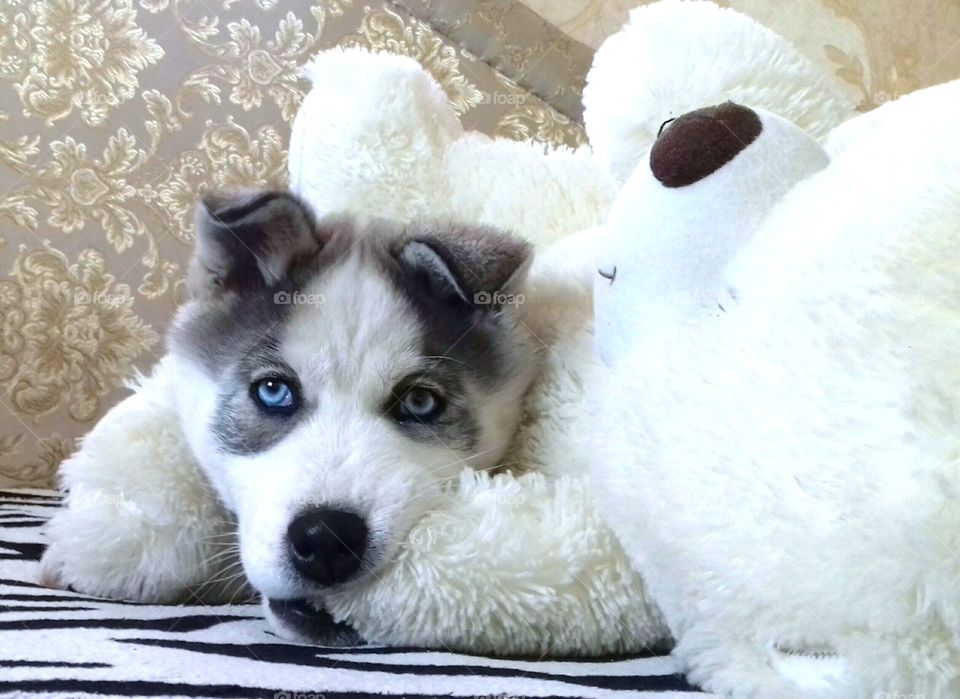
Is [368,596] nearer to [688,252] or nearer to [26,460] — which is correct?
[688,252]

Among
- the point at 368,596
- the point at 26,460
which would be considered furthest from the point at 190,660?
the point at 26,460

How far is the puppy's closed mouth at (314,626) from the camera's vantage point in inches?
40.5

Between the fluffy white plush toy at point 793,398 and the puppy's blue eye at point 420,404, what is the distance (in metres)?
0.28

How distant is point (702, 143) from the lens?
0.92 meters

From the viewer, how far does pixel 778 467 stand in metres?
0.77

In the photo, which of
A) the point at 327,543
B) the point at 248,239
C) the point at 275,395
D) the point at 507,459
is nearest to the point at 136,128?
the point at 248,239

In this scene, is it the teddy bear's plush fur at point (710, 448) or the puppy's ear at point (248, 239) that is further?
the puppy's ear at point (248, 239)

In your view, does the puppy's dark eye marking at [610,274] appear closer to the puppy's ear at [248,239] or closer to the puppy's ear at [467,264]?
the puppy's ear at [467,264]

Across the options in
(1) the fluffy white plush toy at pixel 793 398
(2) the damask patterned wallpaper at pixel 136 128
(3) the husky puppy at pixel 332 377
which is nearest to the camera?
(1) the fluffy white plush toy at pixel 793 398

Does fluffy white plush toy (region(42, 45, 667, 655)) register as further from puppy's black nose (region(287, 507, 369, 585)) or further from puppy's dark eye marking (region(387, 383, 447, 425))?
puppy's dark eye marking (region(387, 383, 447, 425))

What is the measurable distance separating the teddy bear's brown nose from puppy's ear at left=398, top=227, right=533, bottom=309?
1.16ft

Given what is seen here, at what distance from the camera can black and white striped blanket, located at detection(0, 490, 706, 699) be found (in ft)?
2.54

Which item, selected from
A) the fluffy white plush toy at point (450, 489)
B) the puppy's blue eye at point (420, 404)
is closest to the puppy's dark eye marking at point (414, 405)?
the puppy's blue eye at point (420, 404)

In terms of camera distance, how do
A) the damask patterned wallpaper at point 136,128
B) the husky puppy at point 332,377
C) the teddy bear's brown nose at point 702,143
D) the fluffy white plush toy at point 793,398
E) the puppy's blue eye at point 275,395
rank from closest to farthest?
1. the fluffy white plush toy at point 793,398
2. the teddy bear's brown nose at point 702,143
3. the husky puppy at point 332,377
4. the puppy's blue eye at point 275,395
5. the damask patterned wallpaper at point 136,128
